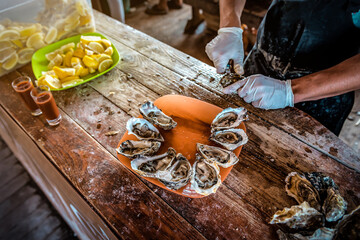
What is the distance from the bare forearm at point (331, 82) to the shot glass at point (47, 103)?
146cm

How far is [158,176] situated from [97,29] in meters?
1.72

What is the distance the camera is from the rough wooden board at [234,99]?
Answer: 1.17m

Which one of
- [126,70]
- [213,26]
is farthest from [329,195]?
[213,26]

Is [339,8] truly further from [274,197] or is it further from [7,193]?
[7,193]

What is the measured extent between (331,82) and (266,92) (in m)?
0.36

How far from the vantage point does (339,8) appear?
4.47 ft

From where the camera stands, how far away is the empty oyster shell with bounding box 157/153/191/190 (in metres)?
0.92

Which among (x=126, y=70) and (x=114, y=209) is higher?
(x=126, y=70)

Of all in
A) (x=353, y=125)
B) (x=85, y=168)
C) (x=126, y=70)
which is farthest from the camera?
(x=353, y=125)

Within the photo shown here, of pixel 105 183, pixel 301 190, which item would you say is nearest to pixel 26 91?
pixel 105 183

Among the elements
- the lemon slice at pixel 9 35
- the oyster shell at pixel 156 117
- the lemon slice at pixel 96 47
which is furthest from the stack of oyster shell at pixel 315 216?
the lemon slice at pixel 9 35

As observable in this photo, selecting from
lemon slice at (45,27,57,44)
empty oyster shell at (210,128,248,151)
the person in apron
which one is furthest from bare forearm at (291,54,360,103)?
lemon slice at (45,27,57,44)

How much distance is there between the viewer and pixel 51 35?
66.3 inches

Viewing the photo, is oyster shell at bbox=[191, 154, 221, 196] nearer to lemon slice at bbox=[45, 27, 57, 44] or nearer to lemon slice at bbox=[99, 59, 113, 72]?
lemon slice at bbox=[99, 59, 113, 72]
